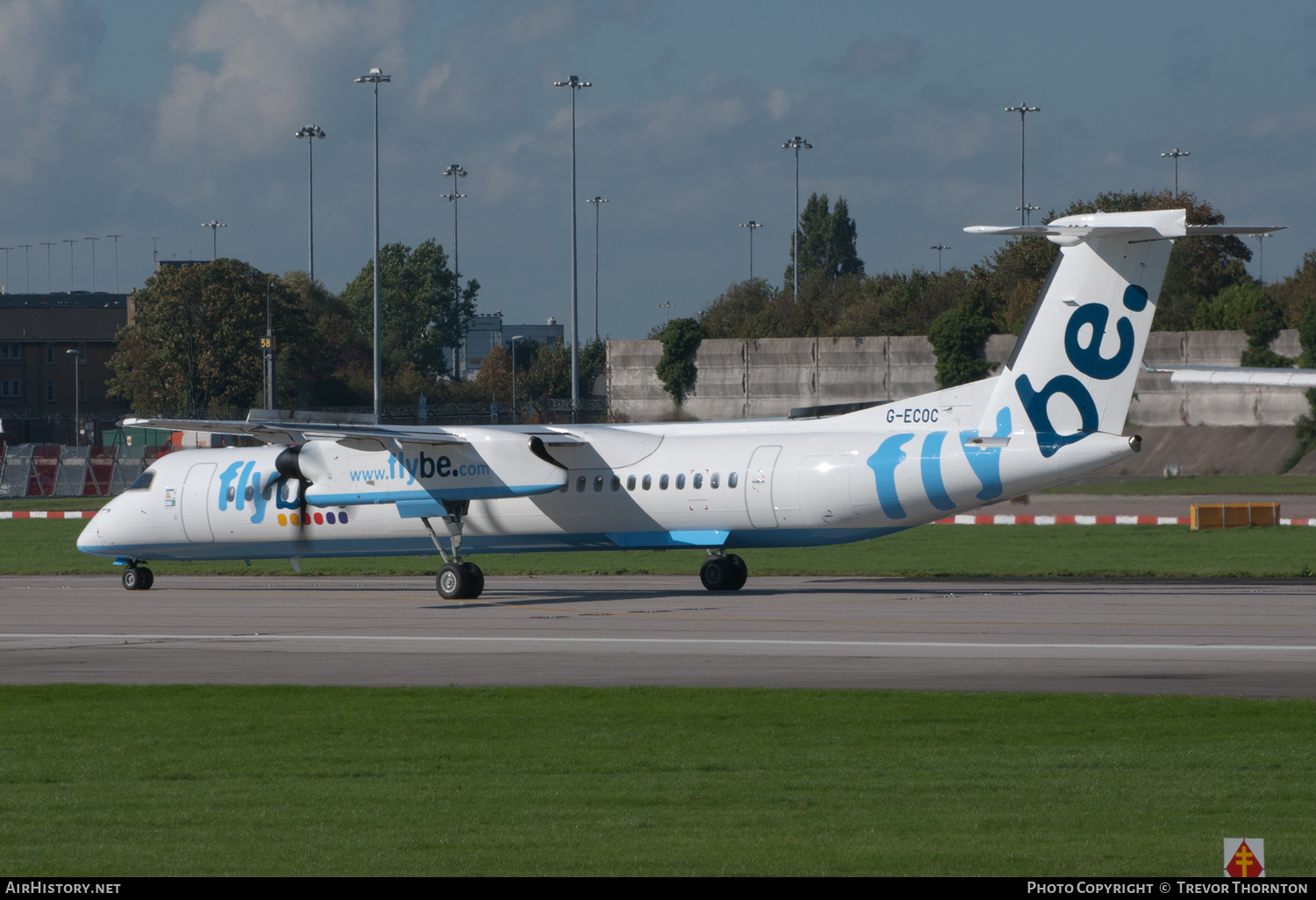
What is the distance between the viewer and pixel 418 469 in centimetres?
3028

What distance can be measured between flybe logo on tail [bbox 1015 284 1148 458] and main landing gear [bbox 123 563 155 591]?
20.1 m

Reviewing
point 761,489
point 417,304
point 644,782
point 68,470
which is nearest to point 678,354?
point 68,470

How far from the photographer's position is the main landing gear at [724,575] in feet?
98.6

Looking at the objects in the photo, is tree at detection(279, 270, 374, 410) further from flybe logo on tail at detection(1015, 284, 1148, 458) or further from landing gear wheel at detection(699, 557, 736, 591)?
flybe logo on tail at detection(1015, 284, 1148, 458)

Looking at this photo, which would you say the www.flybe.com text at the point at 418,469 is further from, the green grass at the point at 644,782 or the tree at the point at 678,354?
the tree at the point at 678,354

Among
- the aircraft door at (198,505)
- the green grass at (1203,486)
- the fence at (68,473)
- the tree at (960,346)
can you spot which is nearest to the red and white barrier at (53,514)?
the fence at (68,473)

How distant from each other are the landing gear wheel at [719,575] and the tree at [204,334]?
8618cm

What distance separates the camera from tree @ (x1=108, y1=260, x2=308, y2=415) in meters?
113

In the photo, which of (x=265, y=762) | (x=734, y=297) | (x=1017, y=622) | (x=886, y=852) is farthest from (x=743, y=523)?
(x=734, y=297)

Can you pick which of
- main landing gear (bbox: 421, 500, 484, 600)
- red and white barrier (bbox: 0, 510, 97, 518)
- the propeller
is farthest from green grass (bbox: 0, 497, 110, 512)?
main landing gear (bbox: 421, 500, 484, 600)

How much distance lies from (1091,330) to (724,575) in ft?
28.8

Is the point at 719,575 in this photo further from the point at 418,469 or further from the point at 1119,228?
the point at 1119,228
